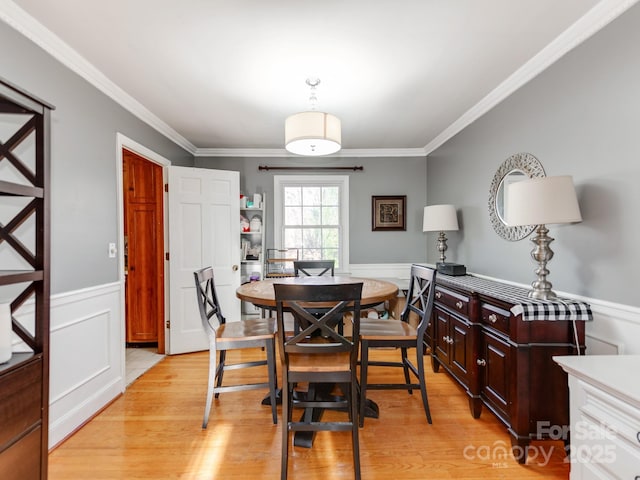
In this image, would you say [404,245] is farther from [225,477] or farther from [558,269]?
[225,477]

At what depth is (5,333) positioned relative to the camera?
123 centimetres

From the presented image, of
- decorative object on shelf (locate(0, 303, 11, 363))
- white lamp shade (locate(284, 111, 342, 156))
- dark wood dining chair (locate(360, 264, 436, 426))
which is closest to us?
decorative object on shelf (locate(0, 303, 11, 363))

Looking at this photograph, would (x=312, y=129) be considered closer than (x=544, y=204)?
No

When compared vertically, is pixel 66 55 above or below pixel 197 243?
above

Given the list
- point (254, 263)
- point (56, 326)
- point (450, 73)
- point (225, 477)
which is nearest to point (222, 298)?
point (254, 263)

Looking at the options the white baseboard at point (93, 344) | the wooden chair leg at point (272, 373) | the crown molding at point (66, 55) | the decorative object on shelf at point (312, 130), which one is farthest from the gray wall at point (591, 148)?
the crown molding at point (66, 55)

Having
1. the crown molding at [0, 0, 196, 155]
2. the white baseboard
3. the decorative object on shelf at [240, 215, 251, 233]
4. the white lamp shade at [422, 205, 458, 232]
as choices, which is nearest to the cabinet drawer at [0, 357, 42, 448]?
the white baseboard

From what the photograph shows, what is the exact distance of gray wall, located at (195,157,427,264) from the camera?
14.3ft

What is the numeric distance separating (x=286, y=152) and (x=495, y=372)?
3497 mm

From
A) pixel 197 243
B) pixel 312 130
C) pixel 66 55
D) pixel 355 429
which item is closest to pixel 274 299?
pixel 355 429

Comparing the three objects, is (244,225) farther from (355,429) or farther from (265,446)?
(355,429)

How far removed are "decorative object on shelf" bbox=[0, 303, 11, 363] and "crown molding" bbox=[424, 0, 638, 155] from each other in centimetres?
318

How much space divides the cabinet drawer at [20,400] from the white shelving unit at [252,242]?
106 inches

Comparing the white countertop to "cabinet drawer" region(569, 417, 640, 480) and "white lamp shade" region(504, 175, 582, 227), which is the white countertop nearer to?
"cabinet drawer" region(569, 417, 640, 480)
